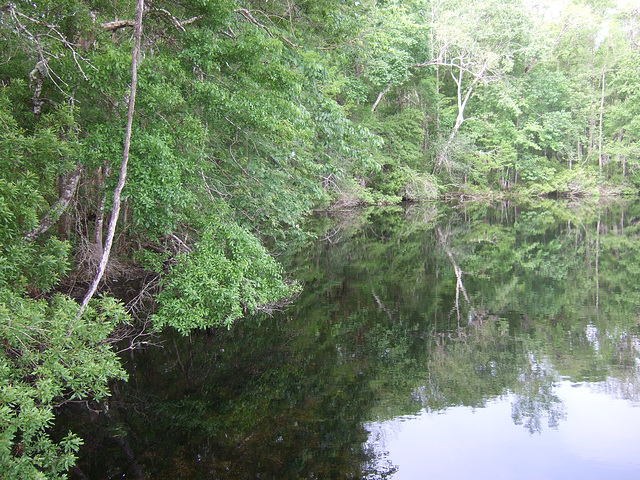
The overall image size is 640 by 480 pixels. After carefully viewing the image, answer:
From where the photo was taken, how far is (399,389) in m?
7.66

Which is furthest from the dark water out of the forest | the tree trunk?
the tree trunk

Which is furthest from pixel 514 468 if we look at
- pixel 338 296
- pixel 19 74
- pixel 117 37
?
pixel 117 37

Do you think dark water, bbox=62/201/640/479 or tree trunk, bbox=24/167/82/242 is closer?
dark water, bbox=62/201/640/479

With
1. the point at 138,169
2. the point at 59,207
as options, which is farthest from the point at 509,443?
the point at 59,207

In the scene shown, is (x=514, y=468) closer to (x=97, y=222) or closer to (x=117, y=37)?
(x=97, y=222)

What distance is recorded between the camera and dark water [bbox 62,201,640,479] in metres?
5.94

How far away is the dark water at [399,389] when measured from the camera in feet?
19.5

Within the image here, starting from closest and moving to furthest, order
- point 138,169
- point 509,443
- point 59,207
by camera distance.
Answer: point 509,443
point 138,169
point 59,207

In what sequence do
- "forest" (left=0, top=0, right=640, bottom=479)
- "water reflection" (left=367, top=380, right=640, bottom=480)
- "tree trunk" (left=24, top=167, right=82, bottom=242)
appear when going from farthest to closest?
"tree trunk" (left=24, top=167, right=82, bottom=242)
"water reflection" (left=367, top=380, right=640, bottom=480)
"forest" (left=0, top=0, right=640, bottom=479)

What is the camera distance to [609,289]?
1285cm

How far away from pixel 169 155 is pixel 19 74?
12.8 ft

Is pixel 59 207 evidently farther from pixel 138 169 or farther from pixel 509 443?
pixel 509 443

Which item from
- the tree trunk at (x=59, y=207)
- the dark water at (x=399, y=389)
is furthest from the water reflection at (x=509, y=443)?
the tree trunk at (x=59, y=207)

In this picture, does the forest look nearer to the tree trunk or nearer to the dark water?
the tree trunk
